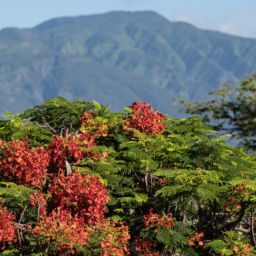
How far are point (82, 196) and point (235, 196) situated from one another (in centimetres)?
282

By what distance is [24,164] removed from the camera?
811 cm

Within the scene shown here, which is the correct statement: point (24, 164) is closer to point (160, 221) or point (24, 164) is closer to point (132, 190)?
point (132, 190)

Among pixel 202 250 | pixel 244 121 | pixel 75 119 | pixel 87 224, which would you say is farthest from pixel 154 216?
pixel 244 121

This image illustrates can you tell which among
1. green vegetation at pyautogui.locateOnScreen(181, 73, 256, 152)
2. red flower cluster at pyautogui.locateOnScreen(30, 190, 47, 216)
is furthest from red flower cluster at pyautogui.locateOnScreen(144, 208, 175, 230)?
green vegetation at pyautogui.locateOnScreen(181, 73, 256, 152)

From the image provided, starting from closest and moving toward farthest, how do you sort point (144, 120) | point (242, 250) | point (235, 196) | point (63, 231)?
point (63, 231) → point (242, 250) → point (235, 196) → point (144, 120)

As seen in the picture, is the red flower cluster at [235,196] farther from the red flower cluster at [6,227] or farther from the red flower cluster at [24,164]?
the red flower cluster at [6,227]

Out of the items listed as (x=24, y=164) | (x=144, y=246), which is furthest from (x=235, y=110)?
(x=24, y=164)

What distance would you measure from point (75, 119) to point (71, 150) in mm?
2098

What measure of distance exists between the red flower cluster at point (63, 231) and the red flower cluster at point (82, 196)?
28 cm

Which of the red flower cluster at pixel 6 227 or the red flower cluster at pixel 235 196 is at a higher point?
the red flower cluster at pixel 235 196

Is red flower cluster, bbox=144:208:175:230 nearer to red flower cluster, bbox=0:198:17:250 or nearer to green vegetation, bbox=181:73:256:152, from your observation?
red flower cluster, bbox=0:198:17:250

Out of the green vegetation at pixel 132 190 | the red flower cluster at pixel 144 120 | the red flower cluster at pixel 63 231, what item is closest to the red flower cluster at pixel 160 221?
the green vegetation at pixel 132 190

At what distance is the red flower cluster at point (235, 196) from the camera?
812 cm

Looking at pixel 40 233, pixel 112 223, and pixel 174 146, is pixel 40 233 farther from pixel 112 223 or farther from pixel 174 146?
pixel 174 146
